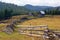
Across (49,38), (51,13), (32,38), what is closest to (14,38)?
(32,38)

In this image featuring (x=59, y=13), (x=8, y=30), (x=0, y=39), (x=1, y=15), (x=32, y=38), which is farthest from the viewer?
(x=59, y=13)

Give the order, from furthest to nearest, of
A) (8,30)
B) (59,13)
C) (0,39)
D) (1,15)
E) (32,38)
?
(59,13), (1,15), (8,30), (32,38), (0,39)

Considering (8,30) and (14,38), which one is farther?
(8,30)

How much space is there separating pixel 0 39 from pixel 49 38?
11.7 feet

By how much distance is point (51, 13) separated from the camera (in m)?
39.8

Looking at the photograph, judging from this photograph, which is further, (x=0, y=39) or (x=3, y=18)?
(x=3, y=18)

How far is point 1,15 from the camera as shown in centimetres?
3381

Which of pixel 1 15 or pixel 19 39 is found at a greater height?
pixel 19 39

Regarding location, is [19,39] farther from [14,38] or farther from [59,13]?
[59,13]

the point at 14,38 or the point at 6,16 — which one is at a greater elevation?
the point at 14,38

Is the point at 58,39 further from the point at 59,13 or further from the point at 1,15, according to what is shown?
the point at 59,13

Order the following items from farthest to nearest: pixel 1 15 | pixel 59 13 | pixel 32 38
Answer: pixel 59 13 → pixel 1 15 → pixel 32 38

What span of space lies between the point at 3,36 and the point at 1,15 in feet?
67.4

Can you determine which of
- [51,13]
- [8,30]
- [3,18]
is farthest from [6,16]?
[8,30]
